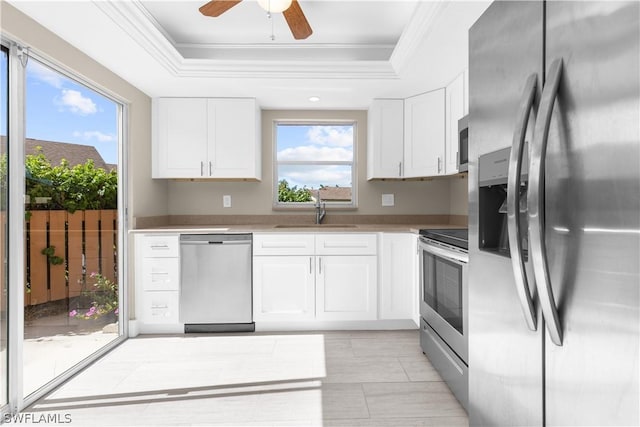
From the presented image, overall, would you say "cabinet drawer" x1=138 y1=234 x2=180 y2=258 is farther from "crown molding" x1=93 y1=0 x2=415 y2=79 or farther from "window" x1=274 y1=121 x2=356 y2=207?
"crown molding" x1=93 y1=0 x2=415 y2=79

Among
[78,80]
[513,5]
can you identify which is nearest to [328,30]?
[78,80]

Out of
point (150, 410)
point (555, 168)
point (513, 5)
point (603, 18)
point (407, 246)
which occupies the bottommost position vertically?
point (150, 410)

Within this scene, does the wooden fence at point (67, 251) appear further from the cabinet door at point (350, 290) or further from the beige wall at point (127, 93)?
the cabinet door at point (350, 290)

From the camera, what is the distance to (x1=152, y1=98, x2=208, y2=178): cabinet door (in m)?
3.53

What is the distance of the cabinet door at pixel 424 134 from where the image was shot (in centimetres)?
326

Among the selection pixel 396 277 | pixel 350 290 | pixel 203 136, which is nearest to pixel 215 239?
pixel 203 136

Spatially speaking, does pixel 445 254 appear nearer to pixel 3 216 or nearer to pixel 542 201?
pixel 542 201

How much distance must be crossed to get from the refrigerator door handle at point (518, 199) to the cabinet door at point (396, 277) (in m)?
2.40

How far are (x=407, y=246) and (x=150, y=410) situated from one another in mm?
2247

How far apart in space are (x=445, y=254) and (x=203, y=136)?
2.46 meters

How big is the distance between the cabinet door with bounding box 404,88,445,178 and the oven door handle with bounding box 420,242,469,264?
2.94 ft

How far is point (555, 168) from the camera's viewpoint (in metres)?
0.80

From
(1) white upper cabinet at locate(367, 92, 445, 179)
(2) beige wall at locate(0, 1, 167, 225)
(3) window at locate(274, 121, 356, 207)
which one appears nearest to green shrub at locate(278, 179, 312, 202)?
(3) window at locate(274, 121, 356, 207)

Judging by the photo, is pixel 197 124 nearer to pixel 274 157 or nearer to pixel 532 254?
pixel 274 157
